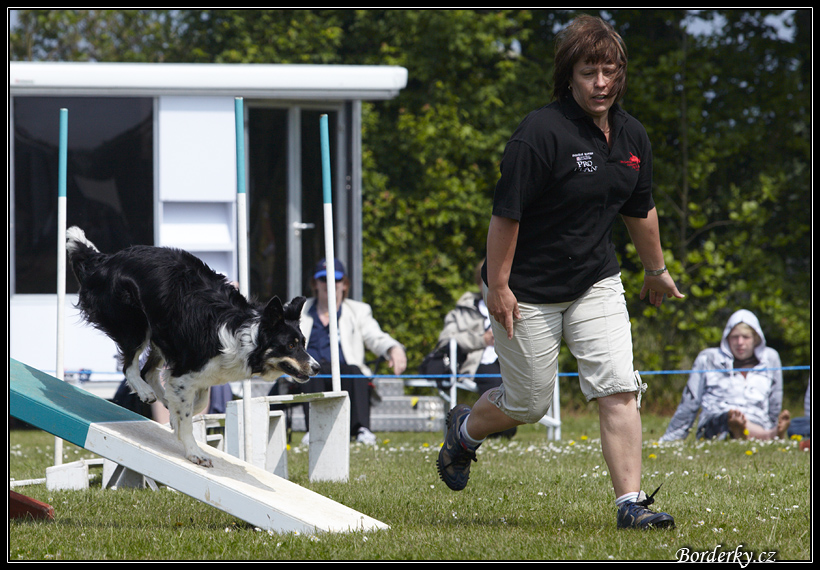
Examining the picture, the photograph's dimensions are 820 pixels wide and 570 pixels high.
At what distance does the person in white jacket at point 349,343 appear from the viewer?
7.34m

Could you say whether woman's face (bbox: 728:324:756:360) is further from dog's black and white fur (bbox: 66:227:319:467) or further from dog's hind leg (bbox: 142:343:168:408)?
dog's hind leg (bbox: 142:343:168:408)

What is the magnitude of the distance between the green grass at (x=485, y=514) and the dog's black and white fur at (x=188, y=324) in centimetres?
60

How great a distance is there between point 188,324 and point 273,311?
0.38 metres

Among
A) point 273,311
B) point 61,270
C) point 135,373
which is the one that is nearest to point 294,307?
point 273,311

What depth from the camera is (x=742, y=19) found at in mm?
11320

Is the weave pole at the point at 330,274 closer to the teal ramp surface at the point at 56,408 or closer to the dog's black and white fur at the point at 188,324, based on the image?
the dog's black and white fur at the point at 188,324

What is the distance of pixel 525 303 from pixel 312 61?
32.1ft

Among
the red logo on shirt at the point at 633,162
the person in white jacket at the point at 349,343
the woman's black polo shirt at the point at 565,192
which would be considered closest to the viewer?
the woman's black polo shirt at the point at 565,192

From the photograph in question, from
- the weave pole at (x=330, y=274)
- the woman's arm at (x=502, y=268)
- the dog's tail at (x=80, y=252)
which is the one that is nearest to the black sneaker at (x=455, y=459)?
the woman's arm at (x=502, y=268)

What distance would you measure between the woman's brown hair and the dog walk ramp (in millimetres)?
1919

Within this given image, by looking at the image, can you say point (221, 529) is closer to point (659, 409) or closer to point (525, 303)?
point (525, 303)

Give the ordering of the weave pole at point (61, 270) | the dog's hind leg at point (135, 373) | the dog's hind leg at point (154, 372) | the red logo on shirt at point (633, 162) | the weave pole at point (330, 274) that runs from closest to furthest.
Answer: the red logo on shirt at point (633, 162), the dog's hind leg at point (135, 373), the dog's hind leg at point (154, 372), the weave pole at point (61, 270), the weave pole at point (330, 274)

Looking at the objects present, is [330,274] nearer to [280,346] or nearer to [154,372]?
[154,372]

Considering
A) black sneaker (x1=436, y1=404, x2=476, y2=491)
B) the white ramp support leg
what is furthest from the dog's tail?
black sneaker (x1=436, y1=404, x2=476, y2=491)
